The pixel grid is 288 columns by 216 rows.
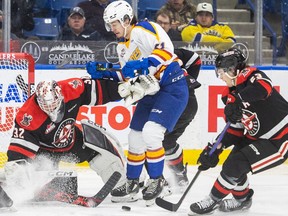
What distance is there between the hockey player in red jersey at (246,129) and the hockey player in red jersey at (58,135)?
2.17 ft

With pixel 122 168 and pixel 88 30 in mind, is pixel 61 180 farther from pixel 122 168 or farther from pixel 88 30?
pixel 88 30

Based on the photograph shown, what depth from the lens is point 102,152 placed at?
5176 millimetres

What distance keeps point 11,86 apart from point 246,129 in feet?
6.97

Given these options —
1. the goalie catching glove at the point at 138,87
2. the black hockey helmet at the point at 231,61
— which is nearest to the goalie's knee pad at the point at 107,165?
the goalie catching glove at the point at 138,87

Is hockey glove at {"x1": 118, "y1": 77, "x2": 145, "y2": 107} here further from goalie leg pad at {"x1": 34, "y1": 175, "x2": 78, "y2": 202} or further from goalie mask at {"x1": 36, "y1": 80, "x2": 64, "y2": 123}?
goalie leg pad at {"x1": 34, "y1": 175, "x2": 78, "y2": 202}

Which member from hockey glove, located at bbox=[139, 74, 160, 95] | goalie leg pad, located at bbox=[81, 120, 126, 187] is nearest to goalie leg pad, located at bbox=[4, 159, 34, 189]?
goalie leg pad, located at bbox=[81, 120, 126, 187]

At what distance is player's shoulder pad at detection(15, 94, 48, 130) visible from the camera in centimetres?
491

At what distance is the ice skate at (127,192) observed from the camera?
518 cm

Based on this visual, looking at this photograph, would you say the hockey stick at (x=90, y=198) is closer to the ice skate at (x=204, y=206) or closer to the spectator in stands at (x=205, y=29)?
the ice skate at (x=204, y=206)

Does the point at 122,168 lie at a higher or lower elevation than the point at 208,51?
lower

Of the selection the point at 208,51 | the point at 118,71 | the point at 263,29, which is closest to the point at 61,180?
the point at 118,71

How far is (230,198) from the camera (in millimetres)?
5145

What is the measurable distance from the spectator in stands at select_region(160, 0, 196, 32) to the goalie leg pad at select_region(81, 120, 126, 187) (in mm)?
2038

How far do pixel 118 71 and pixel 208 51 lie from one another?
5.92 feet
